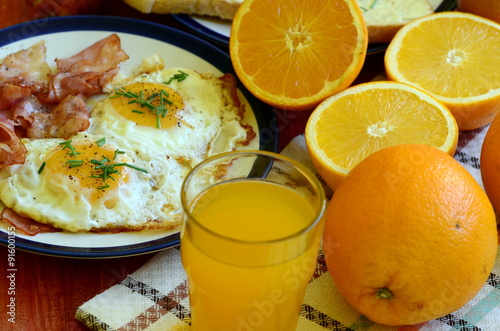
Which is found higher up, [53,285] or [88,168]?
[88,168]

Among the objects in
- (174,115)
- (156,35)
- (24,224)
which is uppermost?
(156,35)

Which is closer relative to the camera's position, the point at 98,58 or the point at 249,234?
the point at 249,234

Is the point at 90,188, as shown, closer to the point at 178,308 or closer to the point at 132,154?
the point at 132,154

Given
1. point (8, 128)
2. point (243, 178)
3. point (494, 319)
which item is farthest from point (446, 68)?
point (8, 128)

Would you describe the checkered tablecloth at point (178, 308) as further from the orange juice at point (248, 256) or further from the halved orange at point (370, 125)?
the halved orange at point (370, 125)

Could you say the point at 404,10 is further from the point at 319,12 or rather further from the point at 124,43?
the point at 124,43

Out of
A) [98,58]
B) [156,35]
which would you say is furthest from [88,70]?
[156,35]

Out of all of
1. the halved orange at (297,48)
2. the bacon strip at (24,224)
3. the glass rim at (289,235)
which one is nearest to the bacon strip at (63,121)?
the bacon strip at (24,224)

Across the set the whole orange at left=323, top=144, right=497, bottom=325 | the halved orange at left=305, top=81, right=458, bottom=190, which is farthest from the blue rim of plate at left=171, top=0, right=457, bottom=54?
the whole orange at left=323, top=144, right=497, bottom=325
